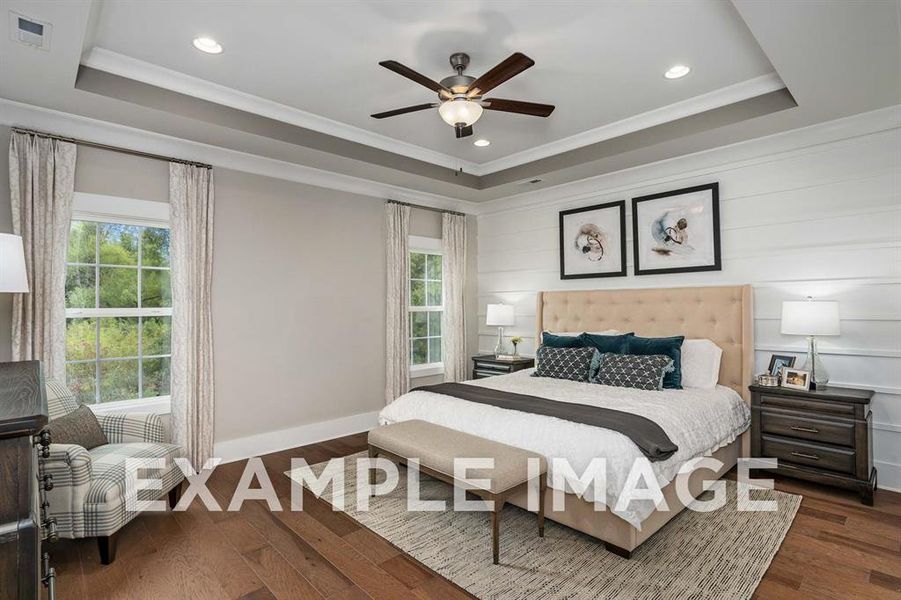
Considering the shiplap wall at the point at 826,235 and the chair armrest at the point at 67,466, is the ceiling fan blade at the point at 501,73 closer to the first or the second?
the shiplap wall at the point at 826,235

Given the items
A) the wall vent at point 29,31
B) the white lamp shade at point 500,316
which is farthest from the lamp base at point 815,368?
the wall vent at point 29,31

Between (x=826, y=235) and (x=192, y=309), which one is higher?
(x=826, y=235)

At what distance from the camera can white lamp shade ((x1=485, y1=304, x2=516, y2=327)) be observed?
18.3ft

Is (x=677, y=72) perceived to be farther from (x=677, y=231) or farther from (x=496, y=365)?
(x=496, y=365)

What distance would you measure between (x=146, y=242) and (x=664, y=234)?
15.1 feet

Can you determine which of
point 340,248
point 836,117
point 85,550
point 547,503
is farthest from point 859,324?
point 85,550

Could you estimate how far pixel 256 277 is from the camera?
4.29m

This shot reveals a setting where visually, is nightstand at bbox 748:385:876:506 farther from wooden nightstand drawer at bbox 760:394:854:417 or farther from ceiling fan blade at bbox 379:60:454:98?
ceiling fan blade at bbox 379:60:454:98

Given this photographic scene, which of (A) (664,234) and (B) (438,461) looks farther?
(A) (664,234)

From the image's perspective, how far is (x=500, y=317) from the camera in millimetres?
5605

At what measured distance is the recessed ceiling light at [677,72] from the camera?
312 cm

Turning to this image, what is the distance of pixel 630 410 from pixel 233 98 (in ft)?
11.8

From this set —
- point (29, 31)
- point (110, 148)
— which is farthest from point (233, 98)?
point (29, 31)

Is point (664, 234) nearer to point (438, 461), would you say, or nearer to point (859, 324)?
point (859, 324)
